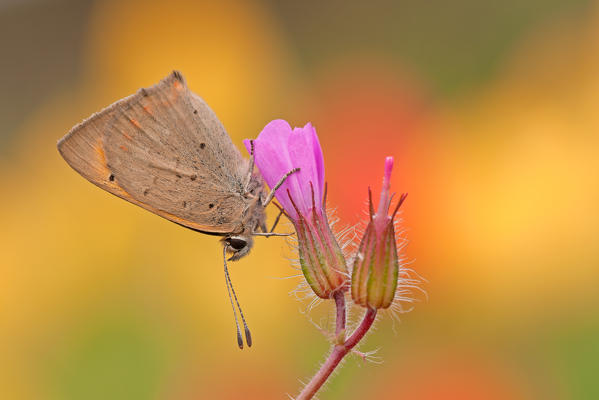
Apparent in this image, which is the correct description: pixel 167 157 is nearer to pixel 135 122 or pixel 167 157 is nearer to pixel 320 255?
pixel 135 122

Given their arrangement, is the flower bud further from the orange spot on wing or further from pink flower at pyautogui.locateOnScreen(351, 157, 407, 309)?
the orange spot on wing

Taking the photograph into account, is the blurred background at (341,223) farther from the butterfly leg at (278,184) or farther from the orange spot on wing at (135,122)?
the orange spot on wing at (135,122)

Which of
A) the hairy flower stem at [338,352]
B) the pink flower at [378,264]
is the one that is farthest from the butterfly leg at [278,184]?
the hairy flower stem at [338,352]

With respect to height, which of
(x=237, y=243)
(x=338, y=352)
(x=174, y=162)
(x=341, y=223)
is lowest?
(x=338, y=352)

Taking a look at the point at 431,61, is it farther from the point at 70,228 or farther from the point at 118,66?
the point at 70,228

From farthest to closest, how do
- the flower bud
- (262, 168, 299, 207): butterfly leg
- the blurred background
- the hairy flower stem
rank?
the blurred background < (262, 168, 299, 207): butterfly leg < the flower bud < the hairy flower stem

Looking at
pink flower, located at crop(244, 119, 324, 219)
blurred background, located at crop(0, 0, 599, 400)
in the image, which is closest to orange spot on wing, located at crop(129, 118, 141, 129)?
pink flower, located at crop(244, 119, 324, 219)

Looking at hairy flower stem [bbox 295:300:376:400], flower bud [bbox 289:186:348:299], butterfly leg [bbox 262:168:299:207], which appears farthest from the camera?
butterfly leg [bbox 262:168:299:207]

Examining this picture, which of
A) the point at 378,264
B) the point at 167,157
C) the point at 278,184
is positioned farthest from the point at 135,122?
the point at 378,264
